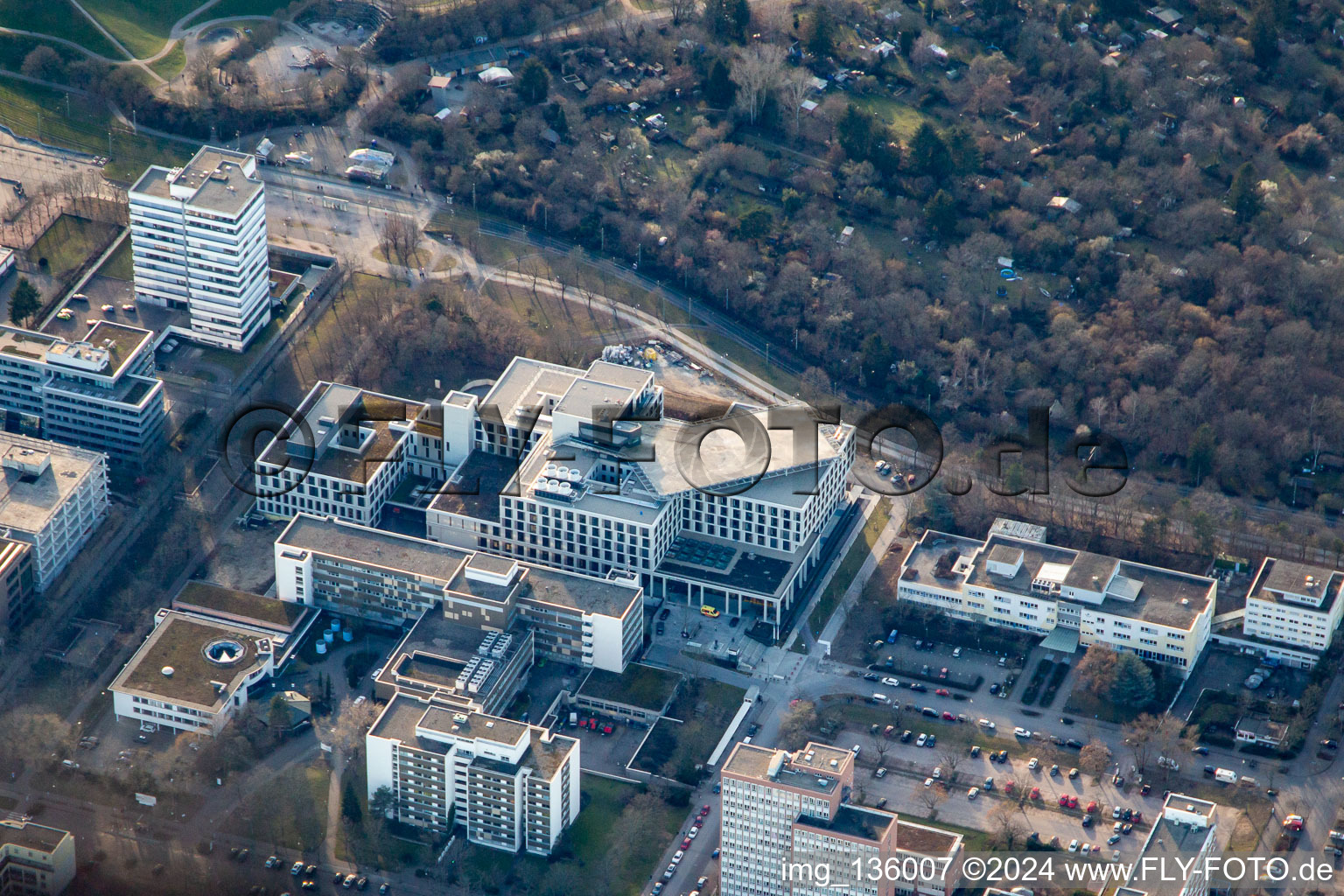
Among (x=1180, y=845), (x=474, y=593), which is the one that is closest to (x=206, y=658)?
(x=474, y=593)

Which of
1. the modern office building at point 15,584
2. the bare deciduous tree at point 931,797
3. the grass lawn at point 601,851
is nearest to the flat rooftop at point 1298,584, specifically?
the bare deciduous tree at point 931,797

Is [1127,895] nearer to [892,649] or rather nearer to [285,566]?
[892,649]

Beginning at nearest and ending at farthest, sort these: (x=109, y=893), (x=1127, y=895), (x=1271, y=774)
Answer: (x=1127, y=895) → (x=109, y=893) → (x=1271, y=774)

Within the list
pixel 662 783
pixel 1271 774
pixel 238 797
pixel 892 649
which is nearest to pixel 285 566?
pixel 238 797

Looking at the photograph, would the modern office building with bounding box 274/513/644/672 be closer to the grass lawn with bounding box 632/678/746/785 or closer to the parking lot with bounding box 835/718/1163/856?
the grass lawn with bounding box 632/678/746/785

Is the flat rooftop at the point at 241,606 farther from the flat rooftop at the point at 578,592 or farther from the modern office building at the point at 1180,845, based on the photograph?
the modern office building at the point at 1180,845

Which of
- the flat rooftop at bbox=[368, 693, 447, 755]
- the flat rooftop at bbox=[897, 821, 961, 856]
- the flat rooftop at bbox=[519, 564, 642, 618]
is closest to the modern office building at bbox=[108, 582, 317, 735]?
the flat rooftop at bbox=[368, 693, 447, 755]

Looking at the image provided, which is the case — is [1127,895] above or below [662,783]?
above
